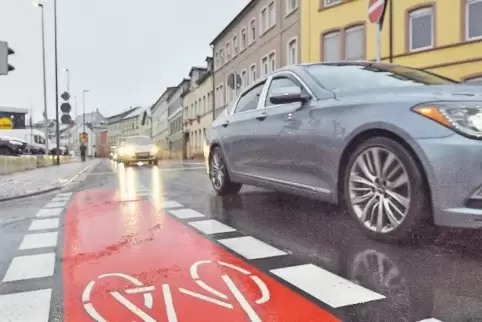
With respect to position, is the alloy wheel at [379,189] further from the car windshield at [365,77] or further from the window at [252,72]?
the window at [252,72]

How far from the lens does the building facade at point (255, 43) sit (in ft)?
89.3

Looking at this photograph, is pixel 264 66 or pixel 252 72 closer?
pixel 264 66

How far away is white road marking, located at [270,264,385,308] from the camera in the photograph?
2.56 metres

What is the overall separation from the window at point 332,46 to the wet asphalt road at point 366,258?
19332 millimetres

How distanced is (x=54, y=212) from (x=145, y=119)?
10323 cm

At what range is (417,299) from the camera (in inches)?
100.0

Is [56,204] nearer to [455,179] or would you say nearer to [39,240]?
[39,240]

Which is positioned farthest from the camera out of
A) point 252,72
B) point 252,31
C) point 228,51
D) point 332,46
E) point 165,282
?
point 228,51

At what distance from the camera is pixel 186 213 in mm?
5652

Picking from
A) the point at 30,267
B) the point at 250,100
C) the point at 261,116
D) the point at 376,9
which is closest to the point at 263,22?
the point at 376,9

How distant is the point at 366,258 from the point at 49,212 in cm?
458

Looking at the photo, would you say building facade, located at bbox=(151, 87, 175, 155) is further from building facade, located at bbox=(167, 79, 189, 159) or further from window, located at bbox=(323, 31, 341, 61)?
window, located at bbox=(323, 31, 341, 61)

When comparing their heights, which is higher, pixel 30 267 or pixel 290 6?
pixel 290 6

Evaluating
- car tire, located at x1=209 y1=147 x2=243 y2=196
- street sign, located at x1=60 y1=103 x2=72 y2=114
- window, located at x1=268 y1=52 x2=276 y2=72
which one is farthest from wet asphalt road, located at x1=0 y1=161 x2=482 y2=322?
window, located at x1=268 y1=52 x2=276 y2=72
